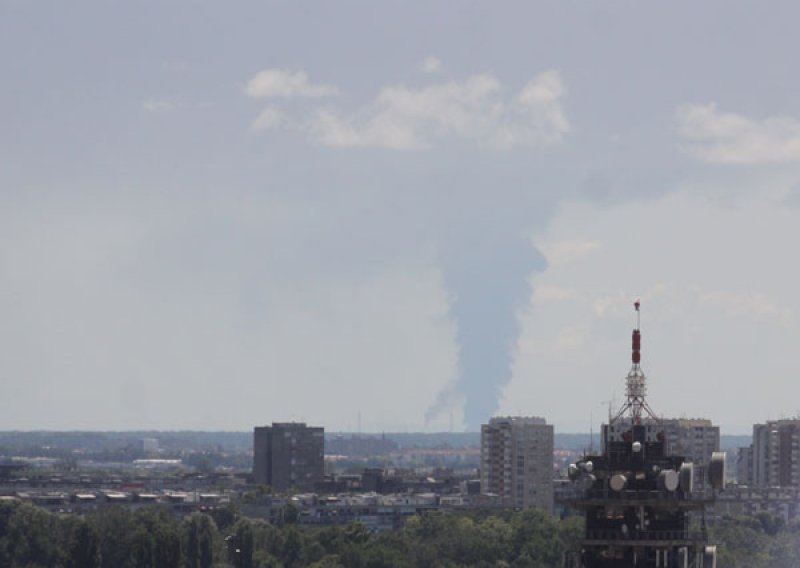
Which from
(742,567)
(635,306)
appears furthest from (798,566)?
(635,306)

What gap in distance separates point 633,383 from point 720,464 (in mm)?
2870

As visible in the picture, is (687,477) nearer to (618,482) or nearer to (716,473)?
(716,473)

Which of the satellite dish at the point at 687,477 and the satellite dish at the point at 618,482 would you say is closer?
the satellite dish at the point at 687,477

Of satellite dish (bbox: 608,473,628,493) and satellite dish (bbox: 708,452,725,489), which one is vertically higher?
satellite dish (bbox: 708,452,725,489)

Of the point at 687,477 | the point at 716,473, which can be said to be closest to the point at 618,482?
the point at 687,477

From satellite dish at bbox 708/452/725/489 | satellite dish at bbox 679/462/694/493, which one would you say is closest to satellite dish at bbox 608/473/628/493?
satellite dish at bbox 679/462/694/493

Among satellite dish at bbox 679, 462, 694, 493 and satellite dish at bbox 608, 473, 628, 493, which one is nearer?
satellite dish at bbox 679, 462, 694, 493

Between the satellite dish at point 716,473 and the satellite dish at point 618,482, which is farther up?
the satellite dish at point 716,473

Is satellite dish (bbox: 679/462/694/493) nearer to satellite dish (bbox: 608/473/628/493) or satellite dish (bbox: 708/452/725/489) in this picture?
satellite dish (bbox: 708/452/725/489)

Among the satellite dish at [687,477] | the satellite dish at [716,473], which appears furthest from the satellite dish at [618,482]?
the satellite dish at [716,473]

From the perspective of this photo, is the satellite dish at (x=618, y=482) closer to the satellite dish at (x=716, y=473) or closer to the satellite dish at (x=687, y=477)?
the satellite dish at (x=687, y=477)

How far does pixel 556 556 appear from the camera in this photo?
19612 cm

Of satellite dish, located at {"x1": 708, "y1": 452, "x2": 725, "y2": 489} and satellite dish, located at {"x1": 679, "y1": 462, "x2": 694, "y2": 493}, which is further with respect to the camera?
satellite dish, located at {"x1": 708, "y1": 452, "x2": 725, "y2": 489}

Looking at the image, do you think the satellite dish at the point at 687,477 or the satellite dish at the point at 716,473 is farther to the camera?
the satellite dish at the point at 716,473
